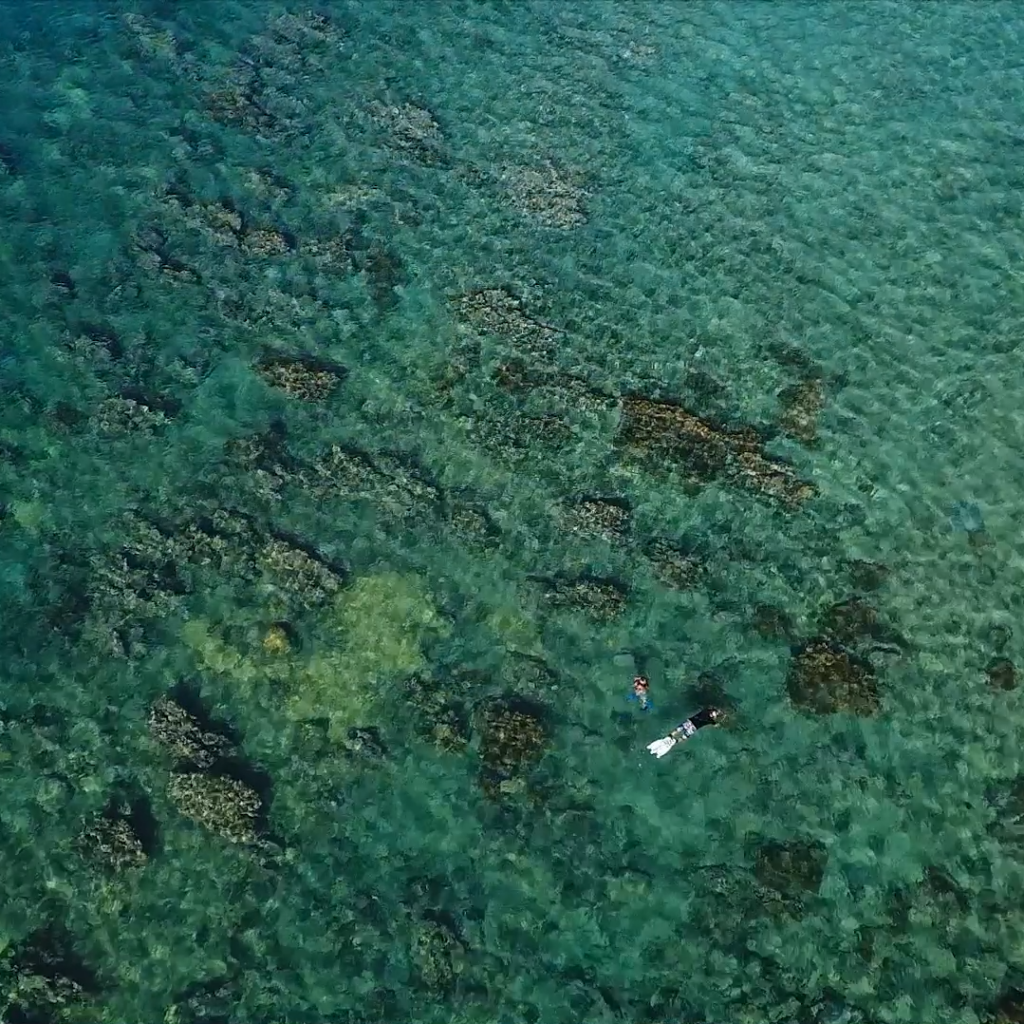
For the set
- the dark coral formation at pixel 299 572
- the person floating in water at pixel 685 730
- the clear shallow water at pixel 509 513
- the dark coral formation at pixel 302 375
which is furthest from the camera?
the dark coral formation at pixel 302 375

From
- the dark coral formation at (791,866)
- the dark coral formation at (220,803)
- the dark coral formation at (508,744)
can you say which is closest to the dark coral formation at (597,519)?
the dark coral formation at (508,744)

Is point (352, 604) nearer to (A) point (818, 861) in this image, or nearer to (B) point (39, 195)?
(A) point (818, 861)

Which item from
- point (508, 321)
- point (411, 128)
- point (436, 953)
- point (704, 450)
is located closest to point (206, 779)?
point (436, 953)

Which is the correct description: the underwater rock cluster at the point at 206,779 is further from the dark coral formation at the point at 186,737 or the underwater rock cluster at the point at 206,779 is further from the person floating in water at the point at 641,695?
the person floating in water at the point at 641,695

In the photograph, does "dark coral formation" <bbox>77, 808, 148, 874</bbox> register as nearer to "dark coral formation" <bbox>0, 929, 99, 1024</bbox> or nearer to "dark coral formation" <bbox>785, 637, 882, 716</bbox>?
"dark coral formation" <bbox>0, 929, 99, 1024</bbox>

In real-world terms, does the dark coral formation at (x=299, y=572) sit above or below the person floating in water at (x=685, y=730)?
below

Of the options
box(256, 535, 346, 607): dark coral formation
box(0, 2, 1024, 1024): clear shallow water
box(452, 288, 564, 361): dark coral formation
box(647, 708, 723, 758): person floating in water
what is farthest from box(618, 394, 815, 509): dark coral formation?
box(256, 535, 346, 607): dark coral formation
